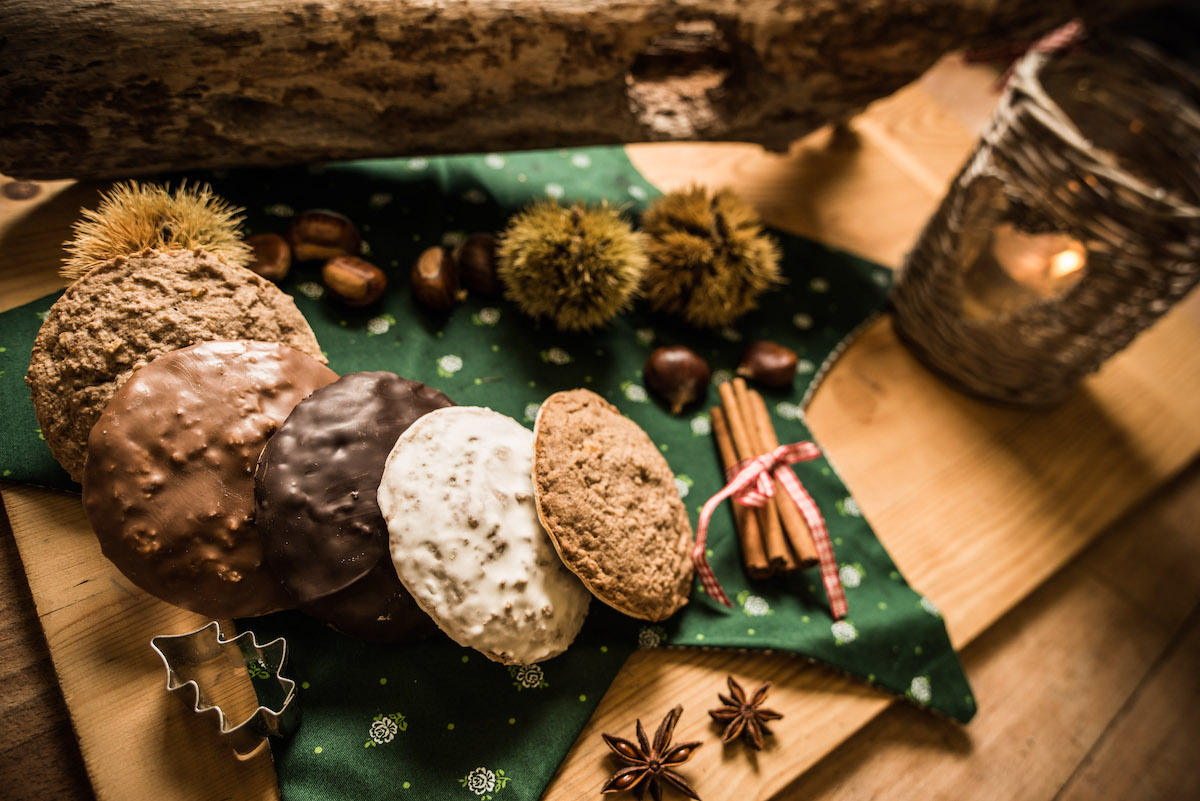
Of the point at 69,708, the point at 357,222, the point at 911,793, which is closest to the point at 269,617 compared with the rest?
the point at 69,708

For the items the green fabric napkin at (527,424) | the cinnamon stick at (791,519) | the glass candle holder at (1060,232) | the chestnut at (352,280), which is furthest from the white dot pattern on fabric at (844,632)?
the chestnut at (352,280)

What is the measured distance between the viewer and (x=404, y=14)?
4.44ft

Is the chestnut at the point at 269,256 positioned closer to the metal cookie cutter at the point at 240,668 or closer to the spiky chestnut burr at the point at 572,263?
the spiky chestnut burr at the point at 572,263

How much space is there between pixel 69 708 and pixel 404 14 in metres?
1.41

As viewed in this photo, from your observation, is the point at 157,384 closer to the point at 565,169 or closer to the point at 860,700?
the point at 565,169

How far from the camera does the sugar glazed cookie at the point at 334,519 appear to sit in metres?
0.99

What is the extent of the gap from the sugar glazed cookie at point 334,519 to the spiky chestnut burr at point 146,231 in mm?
432

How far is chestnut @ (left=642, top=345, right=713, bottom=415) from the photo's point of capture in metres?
1.55

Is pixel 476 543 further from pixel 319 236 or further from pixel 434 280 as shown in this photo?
pixel 319 236

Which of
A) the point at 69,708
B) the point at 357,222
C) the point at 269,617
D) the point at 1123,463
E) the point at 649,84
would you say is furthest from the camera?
the point at 1123,463

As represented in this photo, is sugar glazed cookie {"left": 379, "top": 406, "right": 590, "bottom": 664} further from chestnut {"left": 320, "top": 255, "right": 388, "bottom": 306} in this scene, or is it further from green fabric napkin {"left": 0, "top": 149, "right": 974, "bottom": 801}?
chestnut {"left": 320, "top": 255, "right": 388, "bottom": 306}

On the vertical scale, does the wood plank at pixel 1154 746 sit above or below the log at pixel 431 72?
below

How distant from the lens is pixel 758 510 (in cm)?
143

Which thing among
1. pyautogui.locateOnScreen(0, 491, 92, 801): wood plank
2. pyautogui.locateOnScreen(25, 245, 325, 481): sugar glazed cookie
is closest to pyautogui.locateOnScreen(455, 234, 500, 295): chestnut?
pyautogui.locateOnScreen(25, 245, 325, 481): sugar glazed cookie
